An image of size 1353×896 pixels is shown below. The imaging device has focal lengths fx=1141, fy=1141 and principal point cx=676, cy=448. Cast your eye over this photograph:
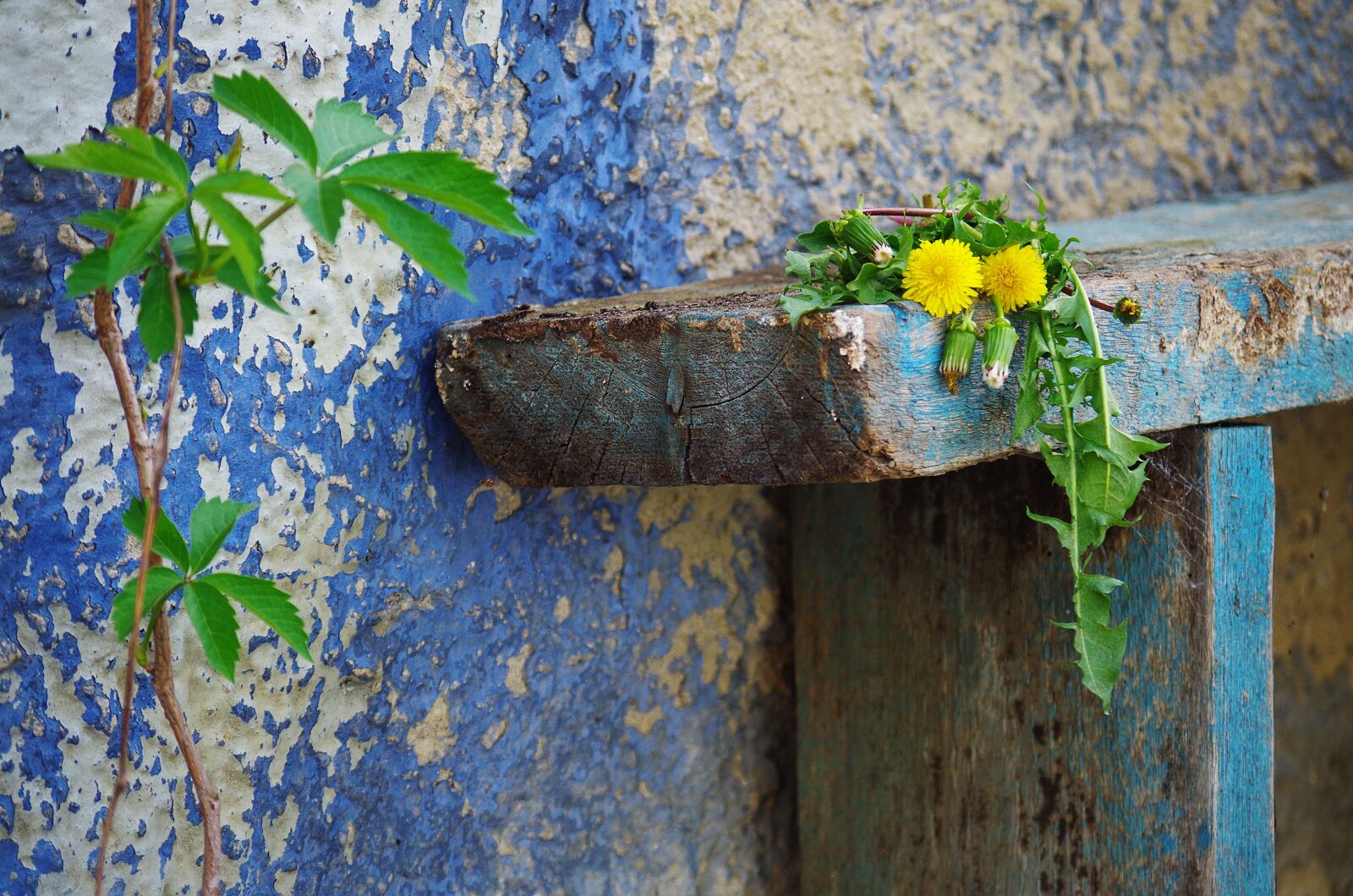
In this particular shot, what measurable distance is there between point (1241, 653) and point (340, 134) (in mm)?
795

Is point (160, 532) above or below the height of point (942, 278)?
below

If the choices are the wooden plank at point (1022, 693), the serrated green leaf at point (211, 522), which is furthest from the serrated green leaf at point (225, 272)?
the wooden plank at point (1022, 693)

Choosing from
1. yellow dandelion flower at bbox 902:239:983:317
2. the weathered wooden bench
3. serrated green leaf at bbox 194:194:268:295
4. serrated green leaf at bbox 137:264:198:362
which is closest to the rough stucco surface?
the weathered wooden bench

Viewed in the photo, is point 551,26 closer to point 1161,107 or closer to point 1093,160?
point 1093,160

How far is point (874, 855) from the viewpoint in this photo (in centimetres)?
116

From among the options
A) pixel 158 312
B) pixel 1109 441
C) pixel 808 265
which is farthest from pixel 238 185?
pixel 1109 441

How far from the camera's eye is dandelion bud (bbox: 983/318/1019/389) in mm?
679

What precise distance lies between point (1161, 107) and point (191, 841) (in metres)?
1.39

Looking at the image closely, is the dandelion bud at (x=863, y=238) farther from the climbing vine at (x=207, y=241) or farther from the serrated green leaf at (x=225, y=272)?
the serrated green leaf at (x=225, y=272)

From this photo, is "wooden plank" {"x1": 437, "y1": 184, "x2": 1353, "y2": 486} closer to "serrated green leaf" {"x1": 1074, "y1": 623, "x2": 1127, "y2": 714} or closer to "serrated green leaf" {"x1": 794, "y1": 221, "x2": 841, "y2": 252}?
"serrated green leaf" {"x1": 794, "y1": 221, "x2": 841, "y2": 252}

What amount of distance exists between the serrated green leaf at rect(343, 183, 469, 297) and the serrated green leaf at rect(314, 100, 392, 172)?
26mm

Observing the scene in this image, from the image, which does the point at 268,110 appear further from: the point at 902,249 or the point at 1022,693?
the point at 1022,693

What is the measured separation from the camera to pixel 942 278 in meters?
0.69

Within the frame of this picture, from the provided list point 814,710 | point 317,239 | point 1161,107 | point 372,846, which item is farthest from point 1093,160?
point 372,846
